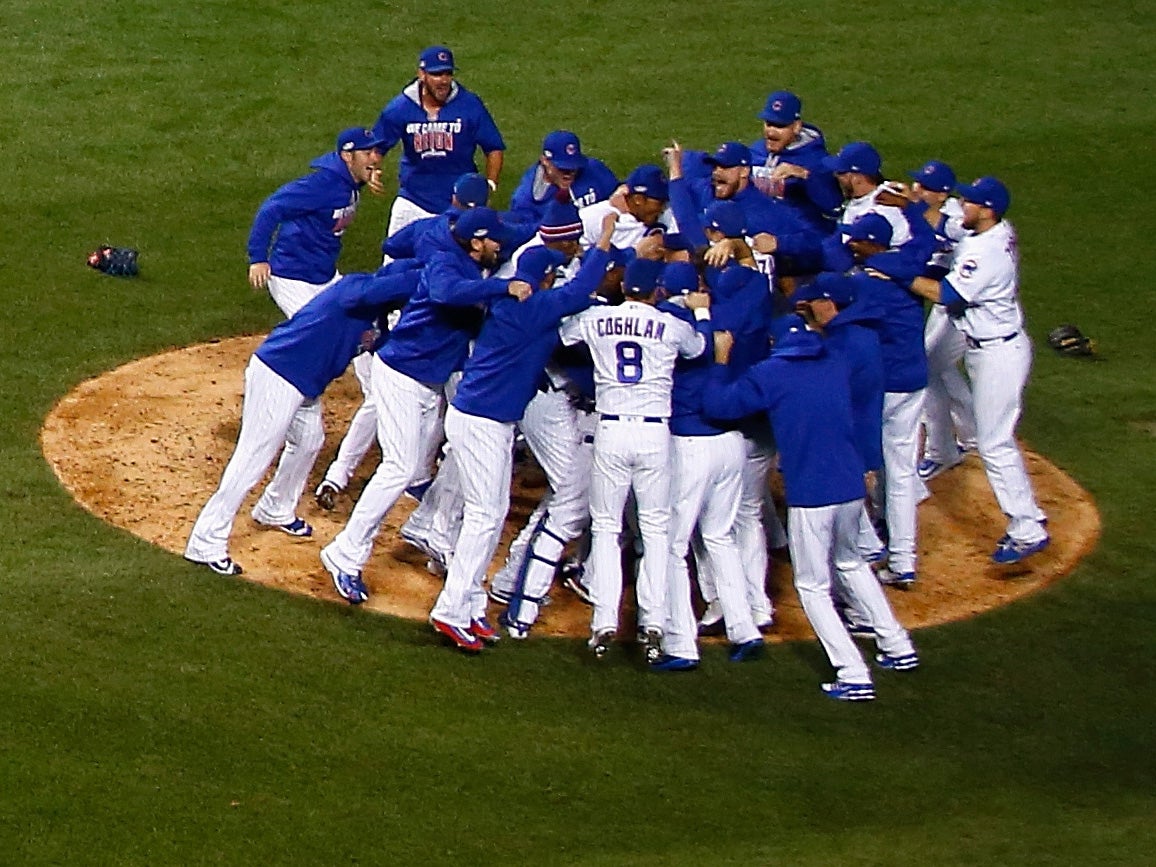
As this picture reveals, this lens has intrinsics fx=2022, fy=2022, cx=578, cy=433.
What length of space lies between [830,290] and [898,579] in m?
1.86

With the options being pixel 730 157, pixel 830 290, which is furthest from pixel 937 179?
pixel 830 290

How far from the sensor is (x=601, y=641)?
8562 mm

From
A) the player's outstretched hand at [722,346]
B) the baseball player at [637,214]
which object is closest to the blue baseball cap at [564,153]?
the baseball player at [637,214]

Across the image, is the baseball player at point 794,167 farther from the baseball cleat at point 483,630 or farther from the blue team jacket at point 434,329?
the baseball cleat at point 483,630

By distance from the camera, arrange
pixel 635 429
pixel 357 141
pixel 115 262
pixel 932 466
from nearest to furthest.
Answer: pixel 635 429 → pixel 357 141 → pixel 932 466 → pixel 115 262

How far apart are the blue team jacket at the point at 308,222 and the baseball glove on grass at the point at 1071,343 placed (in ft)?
15.7

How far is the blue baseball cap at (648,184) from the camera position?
945cm

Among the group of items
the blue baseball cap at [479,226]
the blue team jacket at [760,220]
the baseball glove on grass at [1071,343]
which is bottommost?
the baseball glove on grass at [1071,343]

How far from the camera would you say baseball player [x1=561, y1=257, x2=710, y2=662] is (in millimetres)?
8430

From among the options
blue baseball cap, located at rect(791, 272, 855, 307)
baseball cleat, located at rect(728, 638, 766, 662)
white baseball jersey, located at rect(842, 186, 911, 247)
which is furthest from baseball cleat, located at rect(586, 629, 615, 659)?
white baseball jersey, located at rect(842, 186, 911, 247)

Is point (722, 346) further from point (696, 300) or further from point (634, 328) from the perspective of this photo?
point (634, 328)

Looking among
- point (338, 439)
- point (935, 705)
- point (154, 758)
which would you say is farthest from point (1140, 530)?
point (154, 758)

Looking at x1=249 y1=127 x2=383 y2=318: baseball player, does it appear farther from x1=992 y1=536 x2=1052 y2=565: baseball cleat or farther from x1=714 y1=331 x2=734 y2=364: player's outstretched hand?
x1=992 y1=536 x2=1052 y2=565: baseball cleat

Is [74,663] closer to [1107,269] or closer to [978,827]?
[978,827]
